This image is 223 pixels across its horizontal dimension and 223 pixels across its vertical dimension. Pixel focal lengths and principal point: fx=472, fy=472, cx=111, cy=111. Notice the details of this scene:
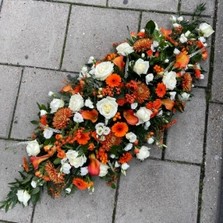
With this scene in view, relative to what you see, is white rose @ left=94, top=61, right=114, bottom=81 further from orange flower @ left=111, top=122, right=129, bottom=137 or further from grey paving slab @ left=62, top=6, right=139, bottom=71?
grey paving slab @ left=62, top=6, right=139, bottom=71

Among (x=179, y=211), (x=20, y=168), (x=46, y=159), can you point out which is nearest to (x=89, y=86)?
(x=46, y=159)

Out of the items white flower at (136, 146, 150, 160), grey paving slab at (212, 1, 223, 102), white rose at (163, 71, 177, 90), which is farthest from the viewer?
grey paving slab at (212, 1, 223, 102)

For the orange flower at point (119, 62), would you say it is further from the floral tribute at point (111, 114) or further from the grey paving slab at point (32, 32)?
the grey paving slab at point (32, 32)

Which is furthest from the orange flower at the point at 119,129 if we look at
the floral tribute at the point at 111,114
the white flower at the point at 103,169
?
the white flower at the point at 103,169

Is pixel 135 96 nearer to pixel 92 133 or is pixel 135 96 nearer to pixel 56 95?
pixel 92 133

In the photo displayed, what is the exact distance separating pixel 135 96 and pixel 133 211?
692 millimetres

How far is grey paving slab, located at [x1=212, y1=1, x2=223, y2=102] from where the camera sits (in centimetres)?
292

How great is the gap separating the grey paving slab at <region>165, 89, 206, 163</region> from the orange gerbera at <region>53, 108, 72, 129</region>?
0.64 meters

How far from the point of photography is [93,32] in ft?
10.3

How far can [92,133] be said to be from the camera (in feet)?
8.68

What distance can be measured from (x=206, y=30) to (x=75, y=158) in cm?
114

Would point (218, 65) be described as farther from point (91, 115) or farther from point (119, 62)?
point (91, 115)

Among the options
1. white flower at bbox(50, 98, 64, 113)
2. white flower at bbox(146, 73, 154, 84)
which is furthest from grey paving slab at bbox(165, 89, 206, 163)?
white flower at bbox(50, 98, 64, 113)

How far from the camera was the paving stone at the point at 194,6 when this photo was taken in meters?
3.09
